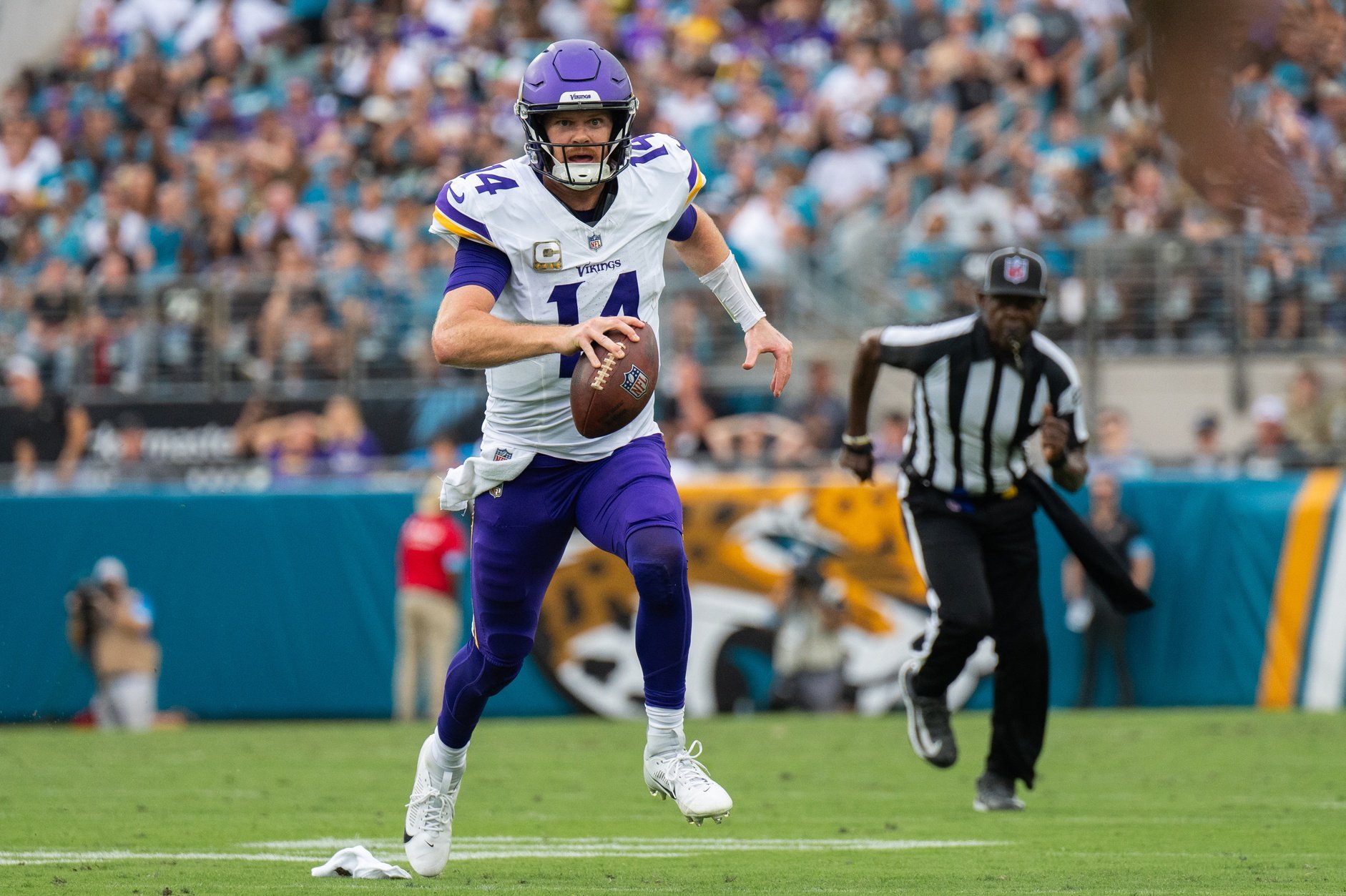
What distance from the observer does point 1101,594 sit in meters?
12.2

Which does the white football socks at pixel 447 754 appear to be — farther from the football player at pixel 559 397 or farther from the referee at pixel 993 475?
the referee at pixel 993 475

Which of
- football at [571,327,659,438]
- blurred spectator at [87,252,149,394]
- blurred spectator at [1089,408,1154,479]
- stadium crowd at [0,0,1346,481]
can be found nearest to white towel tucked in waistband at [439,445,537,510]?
football at [571,327,659,438]

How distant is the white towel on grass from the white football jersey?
118 cm

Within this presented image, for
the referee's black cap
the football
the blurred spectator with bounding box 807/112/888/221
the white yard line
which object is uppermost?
the blurred spectator with bounding box 807/112/888/221

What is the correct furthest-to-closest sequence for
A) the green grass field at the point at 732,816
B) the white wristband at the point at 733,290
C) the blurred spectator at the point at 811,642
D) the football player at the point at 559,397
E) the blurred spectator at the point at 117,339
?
the blurred spectator at the point at 117,339
the blurred spectator at the point at 811,642
the white wristband at the point at 733,290
the green grass field at the point at 732,816
the football player at the point at 559,397

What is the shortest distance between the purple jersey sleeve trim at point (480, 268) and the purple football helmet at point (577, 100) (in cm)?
26

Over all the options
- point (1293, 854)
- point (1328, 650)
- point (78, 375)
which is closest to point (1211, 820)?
point (1293, 854)

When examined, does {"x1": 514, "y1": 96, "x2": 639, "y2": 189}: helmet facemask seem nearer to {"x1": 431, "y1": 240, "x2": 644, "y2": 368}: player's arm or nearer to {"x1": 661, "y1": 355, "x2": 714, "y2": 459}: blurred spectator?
{"x1": 431, "y1": 240, "x2": 644, "y2": 368}: player's arm

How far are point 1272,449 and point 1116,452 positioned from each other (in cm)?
99

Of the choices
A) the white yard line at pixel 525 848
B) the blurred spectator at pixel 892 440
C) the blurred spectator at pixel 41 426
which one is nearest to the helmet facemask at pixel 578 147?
the white yard line at pixel 525 848

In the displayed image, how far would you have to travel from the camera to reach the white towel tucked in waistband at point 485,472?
5.18 metres

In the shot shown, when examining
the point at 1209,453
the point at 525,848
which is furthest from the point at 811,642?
the point at 525,848

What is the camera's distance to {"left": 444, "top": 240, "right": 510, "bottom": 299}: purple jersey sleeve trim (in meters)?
4.97

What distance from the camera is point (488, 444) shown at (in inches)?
207
